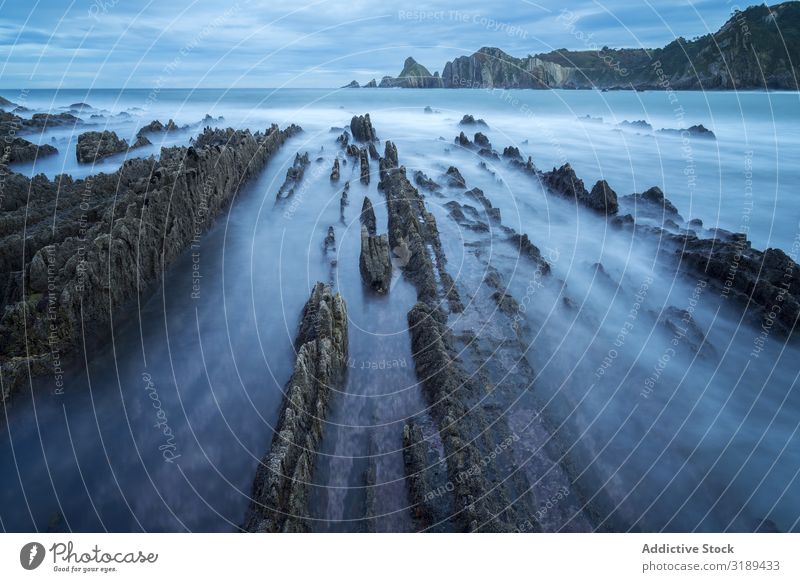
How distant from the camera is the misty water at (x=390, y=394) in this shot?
24.6 feet

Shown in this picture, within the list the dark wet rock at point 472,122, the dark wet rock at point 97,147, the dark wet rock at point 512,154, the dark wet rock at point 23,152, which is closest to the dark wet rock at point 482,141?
the dark wet rock at point 512,154

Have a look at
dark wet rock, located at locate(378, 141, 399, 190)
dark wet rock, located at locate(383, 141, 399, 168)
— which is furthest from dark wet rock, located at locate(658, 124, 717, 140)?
dark wet rock, located at locate(378, 141, 399, 190)

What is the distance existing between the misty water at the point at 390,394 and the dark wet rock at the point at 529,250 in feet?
1.52

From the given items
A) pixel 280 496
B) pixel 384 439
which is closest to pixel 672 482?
pixel 384 439

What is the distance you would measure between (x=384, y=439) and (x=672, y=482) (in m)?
5.68

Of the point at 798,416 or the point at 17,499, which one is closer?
the point at 17,499

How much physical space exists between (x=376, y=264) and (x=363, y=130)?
34.8 meters

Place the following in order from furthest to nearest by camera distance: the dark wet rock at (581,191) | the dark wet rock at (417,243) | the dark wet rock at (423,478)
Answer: the dark wet rock at (581,191)
the dark wet rock at (417,243)
the dark wet rock at (423,478)

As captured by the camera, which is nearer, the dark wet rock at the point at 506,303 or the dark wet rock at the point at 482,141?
the dark wet rock at the point at 506,303

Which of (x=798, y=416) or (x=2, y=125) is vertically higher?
(x=2, y=125)

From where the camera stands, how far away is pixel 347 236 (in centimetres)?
1945
